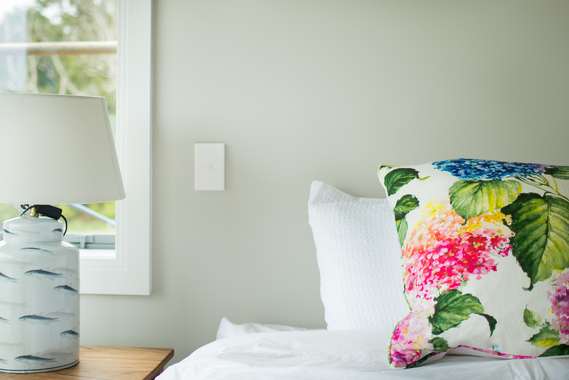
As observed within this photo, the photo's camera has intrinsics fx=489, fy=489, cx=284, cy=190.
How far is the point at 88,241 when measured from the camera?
1.65 m

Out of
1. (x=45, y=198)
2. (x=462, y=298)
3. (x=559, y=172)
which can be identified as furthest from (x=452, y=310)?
(x=45, y=198)

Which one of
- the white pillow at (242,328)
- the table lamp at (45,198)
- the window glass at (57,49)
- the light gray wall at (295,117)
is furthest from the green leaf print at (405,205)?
the window glass at (57,49)

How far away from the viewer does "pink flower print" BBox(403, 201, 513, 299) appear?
911 millimetres

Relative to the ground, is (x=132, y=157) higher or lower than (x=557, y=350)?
higher

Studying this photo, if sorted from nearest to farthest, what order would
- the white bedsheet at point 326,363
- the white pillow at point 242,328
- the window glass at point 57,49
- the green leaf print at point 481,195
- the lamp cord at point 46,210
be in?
the white bedsheet at point 326,363
the green leaf print at point 481,195
the lamp cord at point 46,210
the white pillow at point 242,328
the window glass at point 57,49

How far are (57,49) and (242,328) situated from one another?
3.58 ft

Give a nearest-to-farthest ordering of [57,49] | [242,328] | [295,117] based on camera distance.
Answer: [242,328], [295,117], [57,49]

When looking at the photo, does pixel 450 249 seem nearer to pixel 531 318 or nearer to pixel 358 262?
pixel 531 318

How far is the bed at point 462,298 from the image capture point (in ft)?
2.84

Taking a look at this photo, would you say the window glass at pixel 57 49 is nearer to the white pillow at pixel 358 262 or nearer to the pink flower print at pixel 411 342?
the white pillow at pixel 358 262

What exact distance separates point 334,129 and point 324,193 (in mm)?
232

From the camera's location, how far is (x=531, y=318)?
876 millimetres

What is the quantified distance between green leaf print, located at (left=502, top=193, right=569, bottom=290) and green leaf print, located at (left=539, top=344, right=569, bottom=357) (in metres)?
0.11

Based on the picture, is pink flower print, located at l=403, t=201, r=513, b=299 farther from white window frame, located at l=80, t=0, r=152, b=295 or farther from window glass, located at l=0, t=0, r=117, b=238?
window glass, located at l=0, t=0, r=117, b=238
